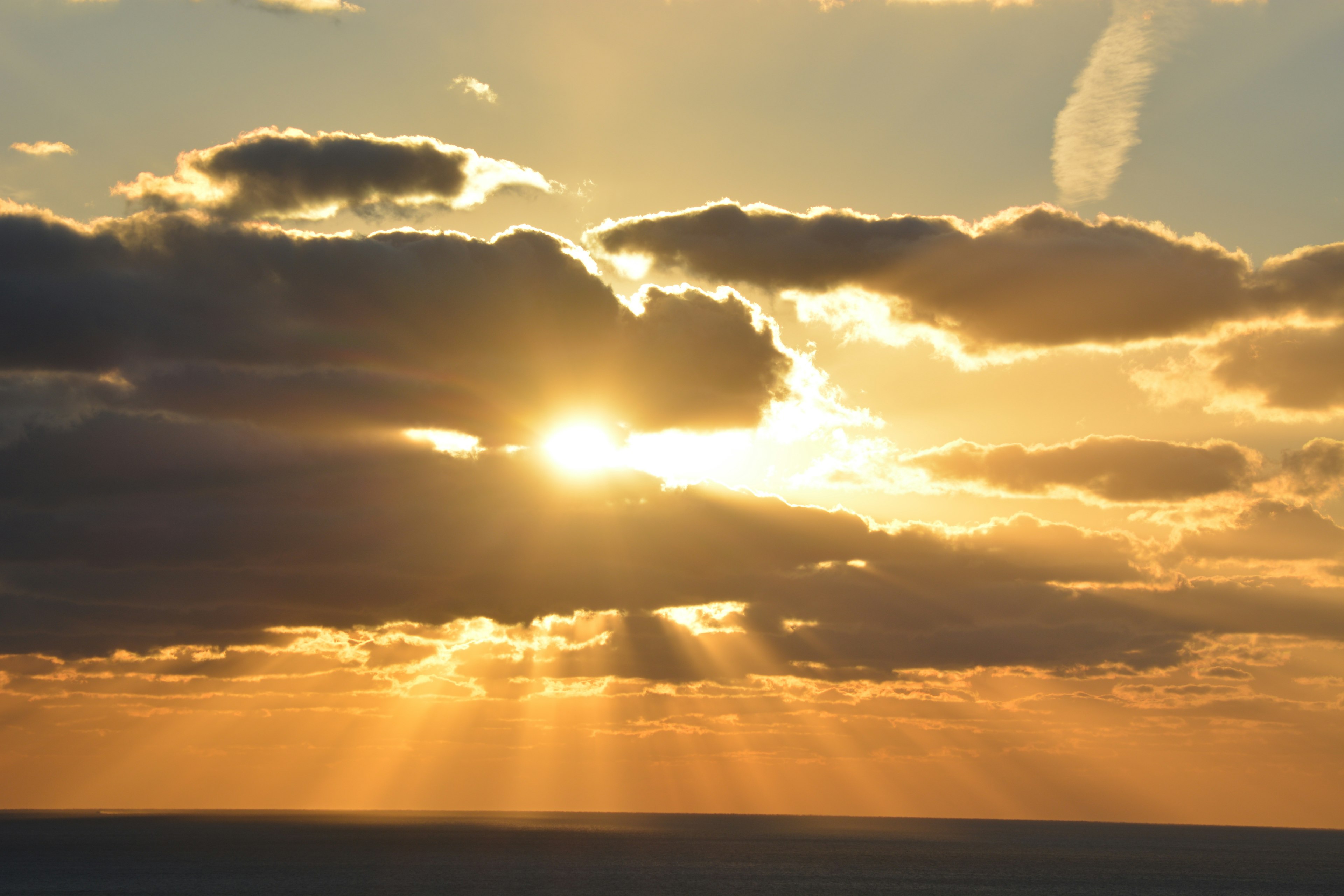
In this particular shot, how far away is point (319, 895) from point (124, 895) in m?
34.4

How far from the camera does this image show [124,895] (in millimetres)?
199625

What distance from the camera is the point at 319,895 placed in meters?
200
